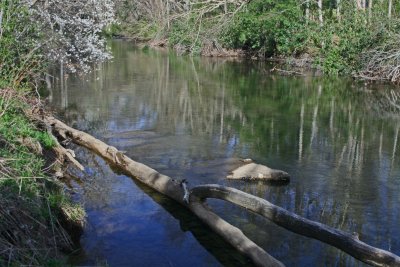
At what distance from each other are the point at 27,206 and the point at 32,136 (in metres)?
3.50

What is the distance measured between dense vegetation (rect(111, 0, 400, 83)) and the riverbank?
36.7ft

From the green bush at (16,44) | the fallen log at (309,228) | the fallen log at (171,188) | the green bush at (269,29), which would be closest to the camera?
the fallen log at (309,228)

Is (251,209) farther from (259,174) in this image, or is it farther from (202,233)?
(259,174)

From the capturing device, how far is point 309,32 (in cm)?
3231

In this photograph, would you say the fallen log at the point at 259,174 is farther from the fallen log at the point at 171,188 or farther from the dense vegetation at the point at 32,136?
the dense vegetation at the point at 32,136

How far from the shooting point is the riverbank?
624 centimetres

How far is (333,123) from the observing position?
17156 mm

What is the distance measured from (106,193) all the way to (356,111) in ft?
37.5

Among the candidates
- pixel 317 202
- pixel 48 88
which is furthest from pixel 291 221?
pixel 48 88

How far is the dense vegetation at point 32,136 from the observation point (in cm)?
651

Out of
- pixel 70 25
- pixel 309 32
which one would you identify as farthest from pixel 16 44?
pixel 309 32

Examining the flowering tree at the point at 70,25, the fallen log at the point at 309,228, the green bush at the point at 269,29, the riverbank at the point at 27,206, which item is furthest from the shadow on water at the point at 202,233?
the green bush at the point at 269,29

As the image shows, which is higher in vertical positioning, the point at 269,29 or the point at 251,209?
the point at 269,29

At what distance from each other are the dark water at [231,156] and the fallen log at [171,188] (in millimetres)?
194
